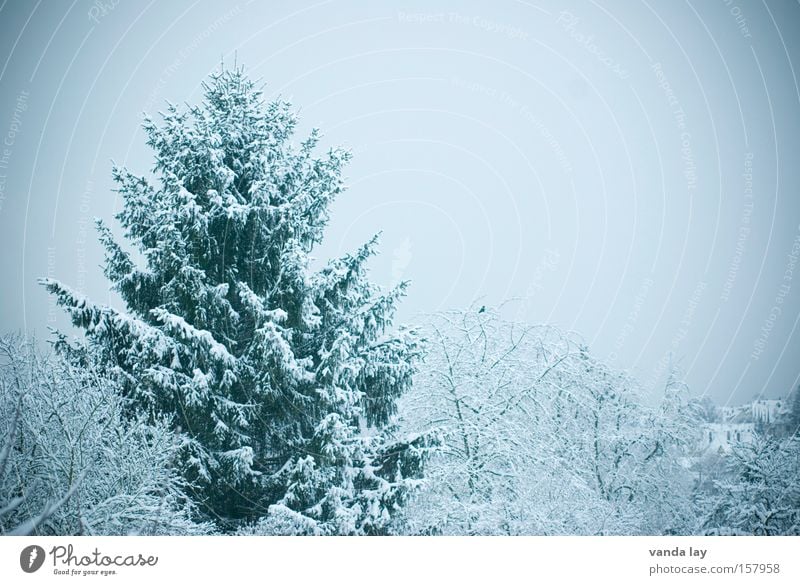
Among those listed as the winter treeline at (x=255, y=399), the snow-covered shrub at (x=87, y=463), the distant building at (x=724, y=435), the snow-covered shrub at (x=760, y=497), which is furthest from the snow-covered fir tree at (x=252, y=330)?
the distant building at (x=724, y=435)

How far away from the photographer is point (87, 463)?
6.02 meters

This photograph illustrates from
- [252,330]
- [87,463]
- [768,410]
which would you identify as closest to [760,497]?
[768,410]

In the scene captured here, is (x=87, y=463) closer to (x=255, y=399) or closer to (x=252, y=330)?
(x=255, y=399)

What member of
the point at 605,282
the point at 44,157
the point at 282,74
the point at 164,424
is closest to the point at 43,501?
the point at 164,424

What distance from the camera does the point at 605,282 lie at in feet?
31.8

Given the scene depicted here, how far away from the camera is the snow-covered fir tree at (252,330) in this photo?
257 inches

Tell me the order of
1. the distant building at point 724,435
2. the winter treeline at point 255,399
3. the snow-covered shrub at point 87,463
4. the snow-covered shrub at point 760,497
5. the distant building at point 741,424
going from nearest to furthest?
1. the snow-covered shrub at point 87,463
2. the winter treeline at point 255,399
3. the snow-covered shrub at point 760,497
4. the distant building at point 741,424
5. the distant building at point 724,435

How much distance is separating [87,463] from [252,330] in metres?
2.11

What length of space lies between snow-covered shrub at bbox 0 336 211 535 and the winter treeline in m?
0.02

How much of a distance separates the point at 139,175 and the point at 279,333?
8.84ft

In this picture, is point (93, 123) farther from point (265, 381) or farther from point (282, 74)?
point (265, 381)

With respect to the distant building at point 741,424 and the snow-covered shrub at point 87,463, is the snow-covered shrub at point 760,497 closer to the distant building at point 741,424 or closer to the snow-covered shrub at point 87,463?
the distant building at point 741,424

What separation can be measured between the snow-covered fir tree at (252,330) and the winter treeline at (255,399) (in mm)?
22

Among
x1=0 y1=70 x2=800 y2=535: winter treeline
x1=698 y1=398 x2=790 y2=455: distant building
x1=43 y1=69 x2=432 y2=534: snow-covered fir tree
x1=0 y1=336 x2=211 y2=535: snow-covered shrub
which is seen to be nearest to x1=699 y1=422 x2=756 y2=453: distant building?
x1=698 y1=398 x2=790 y2=455: distant building
